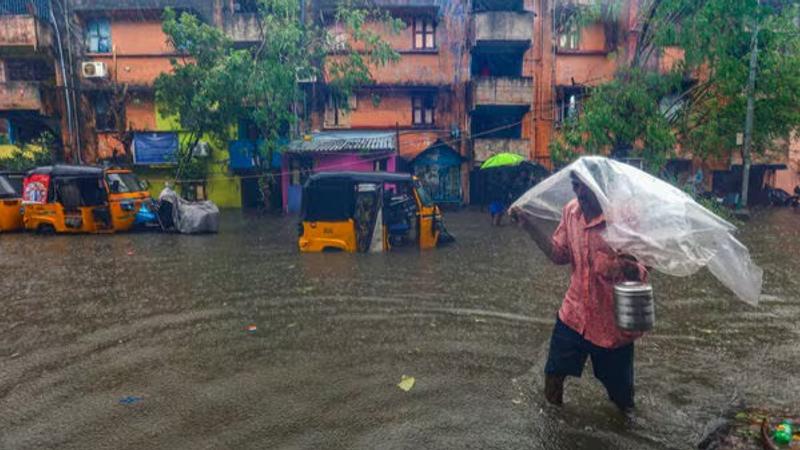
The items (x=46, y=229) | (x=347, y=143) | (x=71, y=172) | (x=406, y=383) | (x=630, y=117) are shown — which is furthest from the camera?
(x=347, y=143)

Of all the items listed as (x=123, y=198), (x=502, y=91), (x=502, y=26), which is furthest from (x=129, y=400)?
(x=502, y=26)

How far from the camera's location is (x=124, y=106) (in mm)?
23922

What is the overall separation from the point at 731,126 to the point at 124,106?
2553cm

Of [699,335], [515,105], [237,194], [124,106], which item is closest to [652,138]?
[515,105]

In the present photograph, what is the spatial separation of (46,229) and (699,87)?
20.9 meters

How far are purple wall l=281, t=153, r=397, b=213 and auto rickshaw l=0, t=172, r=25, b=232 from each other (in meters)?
9.52

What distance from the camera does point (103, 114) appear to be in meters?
24.5

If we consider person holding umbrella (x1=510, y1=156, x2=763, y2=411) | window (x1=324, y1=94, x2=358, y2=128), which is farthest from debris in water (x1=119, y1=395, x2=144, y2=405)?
window (x1=324, y1=94, x2=358, y2=128)

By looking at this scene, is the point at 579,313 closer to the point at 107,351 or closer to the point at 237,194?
the point at 107,351

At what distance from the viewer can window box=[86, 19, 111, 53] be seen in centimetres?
2397

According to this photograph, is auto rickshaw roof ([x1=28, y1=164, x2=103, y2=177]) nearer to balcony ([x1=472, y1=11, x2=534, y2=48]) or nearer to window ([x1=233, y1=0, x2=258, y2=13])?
window ([x1=233, y1=0, x2=258, y2=13])

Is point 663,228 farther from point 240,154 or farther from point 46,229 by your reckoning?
point 240,154

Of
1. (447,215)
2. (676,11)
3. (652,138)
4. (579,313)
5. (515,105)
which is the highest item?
(676,11)

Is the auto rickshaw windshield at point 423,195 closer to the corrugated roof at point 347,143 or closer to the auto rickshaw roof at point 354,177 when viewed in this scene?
the auto rickshaw roof at point 354,177
